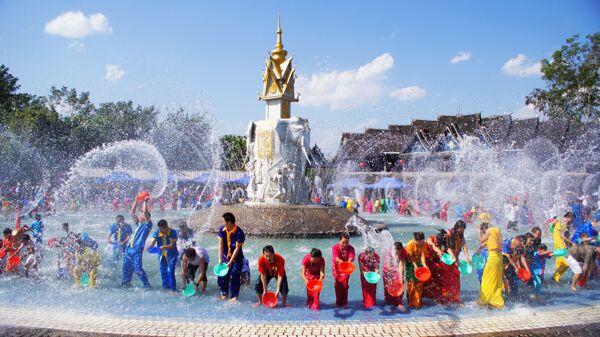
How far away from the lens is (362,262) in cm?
763

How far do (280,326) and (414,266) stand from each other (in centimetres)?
263

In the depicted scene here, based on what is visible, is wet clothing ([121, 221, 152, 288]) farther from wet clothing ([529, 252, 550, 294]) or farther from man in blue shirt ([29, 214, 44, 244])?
wet clothing ([529, 252, 550, 294])

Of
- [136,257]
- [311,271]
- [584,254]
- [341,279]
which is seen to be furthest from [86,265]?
[584,254]

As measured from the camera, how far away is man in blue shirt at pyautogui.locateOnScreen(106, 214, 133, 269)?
31.1ft

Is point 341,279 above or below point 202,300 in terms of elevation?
above

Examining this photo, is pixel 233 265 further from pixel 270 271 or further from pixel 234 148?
pixel 234 148

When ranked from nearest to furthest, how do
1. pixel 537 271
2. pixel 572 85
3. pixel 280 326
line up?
1. pixel 280 326
2. pixel 537 271
3. pixel 572 85

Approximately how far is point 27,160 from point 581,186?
127 ft

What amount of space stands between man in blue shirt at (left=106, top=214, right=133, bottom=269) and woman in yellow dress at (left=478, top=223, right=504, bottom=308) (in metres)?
6.99

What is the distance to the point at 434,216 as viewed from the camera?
25094mm

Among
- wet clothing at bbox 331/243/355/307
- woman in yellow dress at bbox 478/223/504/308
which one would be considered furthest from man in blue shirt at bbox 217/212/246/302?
woman in yellow dress at bbox 478/223/504/308

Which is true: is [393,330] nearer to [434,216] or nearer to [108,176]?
[434,216]

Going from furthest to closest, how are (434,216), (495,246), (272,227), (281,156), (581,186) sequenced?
(581,186)
(434,216)
(281,156)
(272,227)
(495,246)

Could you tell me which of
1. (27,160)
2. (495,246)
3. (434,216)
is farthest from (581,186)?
(27,160)
